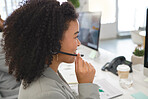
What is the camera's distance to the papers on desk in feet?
3.10

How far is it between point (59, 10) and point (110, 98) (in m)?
0.61

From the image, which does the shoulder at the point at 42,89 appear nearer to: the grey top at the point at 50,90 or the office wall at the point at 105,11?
the grey top at the point at 50,90

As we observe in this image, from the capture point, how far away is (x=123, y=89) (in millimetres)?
1020

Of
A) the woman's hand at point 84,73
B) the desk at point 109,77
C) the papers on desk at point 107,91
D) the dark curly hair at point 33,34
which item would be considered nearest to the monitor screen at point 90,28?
the desk at point 109,77

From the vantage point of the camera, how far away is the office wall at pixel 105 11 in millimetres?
4805

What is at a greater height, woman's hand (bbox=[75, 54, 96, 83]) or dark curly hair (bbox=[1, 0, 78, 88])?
dark curly hair (bbox=[1, 0, 78, 88])

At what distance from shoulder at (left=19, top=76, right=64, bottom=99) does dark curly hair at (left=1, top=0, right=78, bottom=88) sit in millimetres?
24

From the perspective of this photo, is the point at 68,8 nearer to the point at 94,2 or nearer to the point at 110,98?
the point at 110,98

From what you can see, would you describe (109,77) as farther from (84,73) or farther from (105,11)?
(105,11)

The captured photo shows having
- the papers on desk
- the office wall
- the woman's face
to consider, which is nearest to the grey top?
the woman's face

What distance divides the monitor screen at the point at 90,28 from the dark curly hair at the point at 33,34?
90 centimetres

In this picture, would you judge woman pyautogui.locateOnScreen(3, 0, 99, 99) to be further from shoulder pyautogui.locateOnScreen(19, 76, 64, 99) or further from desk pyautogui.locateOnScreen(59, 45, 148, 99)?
desk pyautogui.locateOnScreen(59, 45, 148, 99)

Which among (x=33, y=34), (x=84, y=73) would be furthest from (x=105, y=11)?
(x=33, y=34)

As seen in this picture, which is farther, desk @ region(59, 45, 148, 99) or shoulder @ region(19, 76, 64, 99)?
desk @ region(59, 45, 148, 99)
